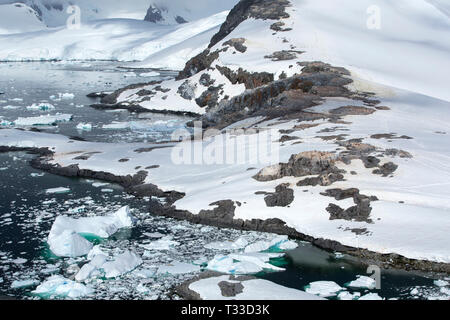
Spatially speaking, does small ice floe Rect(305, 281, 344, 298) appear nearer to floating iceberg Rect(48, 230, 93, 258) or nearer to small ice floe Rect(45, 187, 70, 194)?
floating iceberg Rect(48, 230, 93, 258)

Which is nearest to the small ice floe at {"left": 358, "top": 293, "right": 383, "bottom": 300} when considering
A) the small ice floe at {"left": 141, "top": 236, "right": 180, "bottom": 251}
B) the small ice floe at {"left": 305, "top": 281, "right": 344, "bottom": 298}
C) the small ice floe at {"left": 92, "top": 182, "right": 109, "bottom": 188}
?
the small ice floe at {"left": 305, "top": 281, "right": 344, "bottom": 298}

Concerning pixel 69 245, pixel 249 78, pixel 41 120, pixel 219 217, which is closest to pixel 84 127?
pixel 41 120

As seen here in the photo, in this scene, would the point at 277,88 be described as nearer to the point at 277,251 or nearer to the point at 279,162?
the point at 279,162

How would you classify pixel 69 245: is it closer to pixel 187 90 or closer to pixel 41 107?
pixel 41 107

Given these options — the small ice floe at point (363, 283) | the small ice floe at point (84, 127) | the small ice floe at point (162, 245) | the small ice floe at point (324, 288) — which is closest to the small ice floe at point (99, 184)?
the small ice floe at point (162, 245)

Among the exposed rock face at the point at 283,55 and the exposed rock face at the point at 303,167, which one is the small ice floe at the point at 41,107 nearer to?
the exposed rock face at the point at 283,55

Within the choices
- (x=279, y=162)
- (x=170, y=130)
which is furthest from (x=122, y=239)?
(x=170, y=130)
